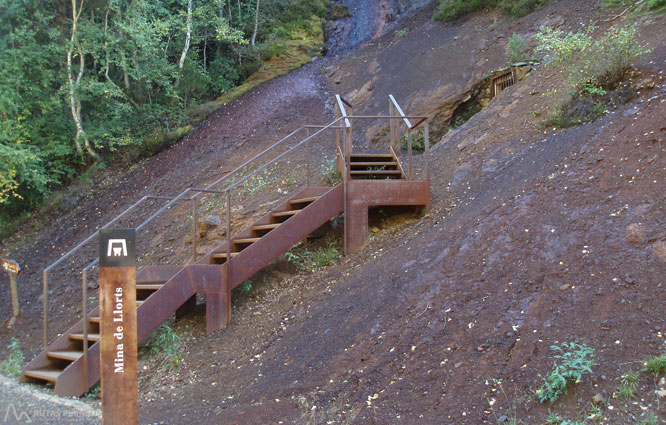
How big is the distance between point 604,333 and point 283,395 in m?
2.84

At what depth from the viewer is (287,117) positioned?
1535cm

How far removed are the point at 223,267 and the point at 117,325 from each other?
147 inches

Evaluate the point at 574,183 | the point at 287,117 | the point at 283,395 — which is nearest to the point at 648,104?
the point at 574,183

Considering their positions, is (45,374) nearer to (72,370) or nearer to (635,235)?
(72,370)

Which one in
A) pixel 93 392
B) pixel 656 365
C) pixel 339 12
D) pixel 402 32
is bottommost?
pixel 93 392

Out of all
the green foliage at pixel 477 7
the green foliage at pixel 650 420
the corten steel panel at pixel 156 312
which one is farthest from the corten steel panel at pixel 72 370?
the green foliage at pixel 477 7

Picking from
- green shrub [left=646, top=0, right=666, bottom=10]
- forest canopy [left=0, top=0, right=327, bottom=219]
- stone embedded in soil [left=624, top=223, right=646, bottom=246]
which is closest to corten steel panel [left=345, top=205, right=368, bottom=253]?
stone embedded in soil [left=624, top=223, right=646, bottom=246]

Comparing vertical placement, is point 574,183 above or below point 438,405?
above

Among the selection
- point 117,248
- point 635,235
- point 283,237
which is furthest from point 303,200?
point 117,248

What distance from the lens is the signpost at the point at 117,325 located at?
366cm

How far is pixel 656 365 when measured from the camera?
3.81 meters

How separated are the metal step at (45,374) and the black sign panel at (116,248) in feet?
11.6

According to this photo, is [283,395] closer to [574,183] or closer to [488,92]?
[574,183]

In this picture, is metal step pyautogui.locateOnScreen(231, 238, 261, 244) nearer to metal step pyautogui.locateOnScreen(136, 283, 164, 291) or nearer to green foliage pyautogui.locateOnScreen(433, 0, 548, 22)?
metal step pyautogui.locateOnScreen(136, 283, 164, 291)
